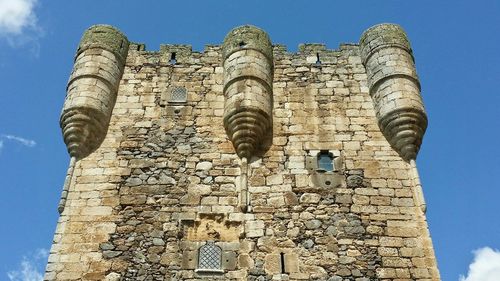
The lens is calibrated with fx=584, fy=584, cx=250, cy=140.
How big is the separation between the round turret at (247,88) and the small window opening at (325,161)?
0.89 metres

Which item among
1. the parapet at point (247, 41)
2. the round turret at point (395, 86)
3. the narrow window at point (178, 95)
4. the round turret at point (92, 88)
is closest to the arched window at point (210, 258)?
the round turret at point (92, 88)

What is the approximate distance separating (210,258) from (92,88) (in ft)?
11.4

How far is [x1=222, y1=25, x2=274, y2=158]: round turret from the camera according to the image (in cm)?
884

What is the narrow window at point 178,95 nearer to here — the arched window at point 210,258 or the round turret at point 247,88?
the round turret at point 247,88

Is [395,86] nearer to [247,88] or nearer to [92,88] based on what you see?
[247,88]

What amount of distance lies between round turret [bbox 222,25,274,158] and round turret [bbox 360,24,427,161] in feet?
5.61

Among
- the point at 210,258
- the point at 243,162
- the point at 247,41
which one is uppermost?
the point at 247,41

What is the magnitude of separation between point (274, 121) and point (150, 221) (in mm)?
2564

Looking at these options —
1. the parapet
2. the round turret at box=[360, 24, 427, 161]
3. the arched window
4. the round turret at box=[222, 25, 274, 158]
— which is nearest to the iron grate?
the arched window

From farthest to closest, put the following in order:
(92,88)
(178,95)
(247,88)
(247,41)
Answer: (247,41) < (178,95) < (92,88) < (247,88)

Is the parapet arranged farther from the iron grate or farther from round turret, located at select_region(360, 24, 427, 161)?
the iron grate

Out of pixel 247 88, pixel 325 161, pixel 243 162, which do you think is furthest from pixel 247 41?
pixel 325 161

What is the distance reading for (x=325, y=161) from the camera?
8875mm

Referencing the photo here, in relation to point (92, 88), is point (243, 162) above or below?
below
